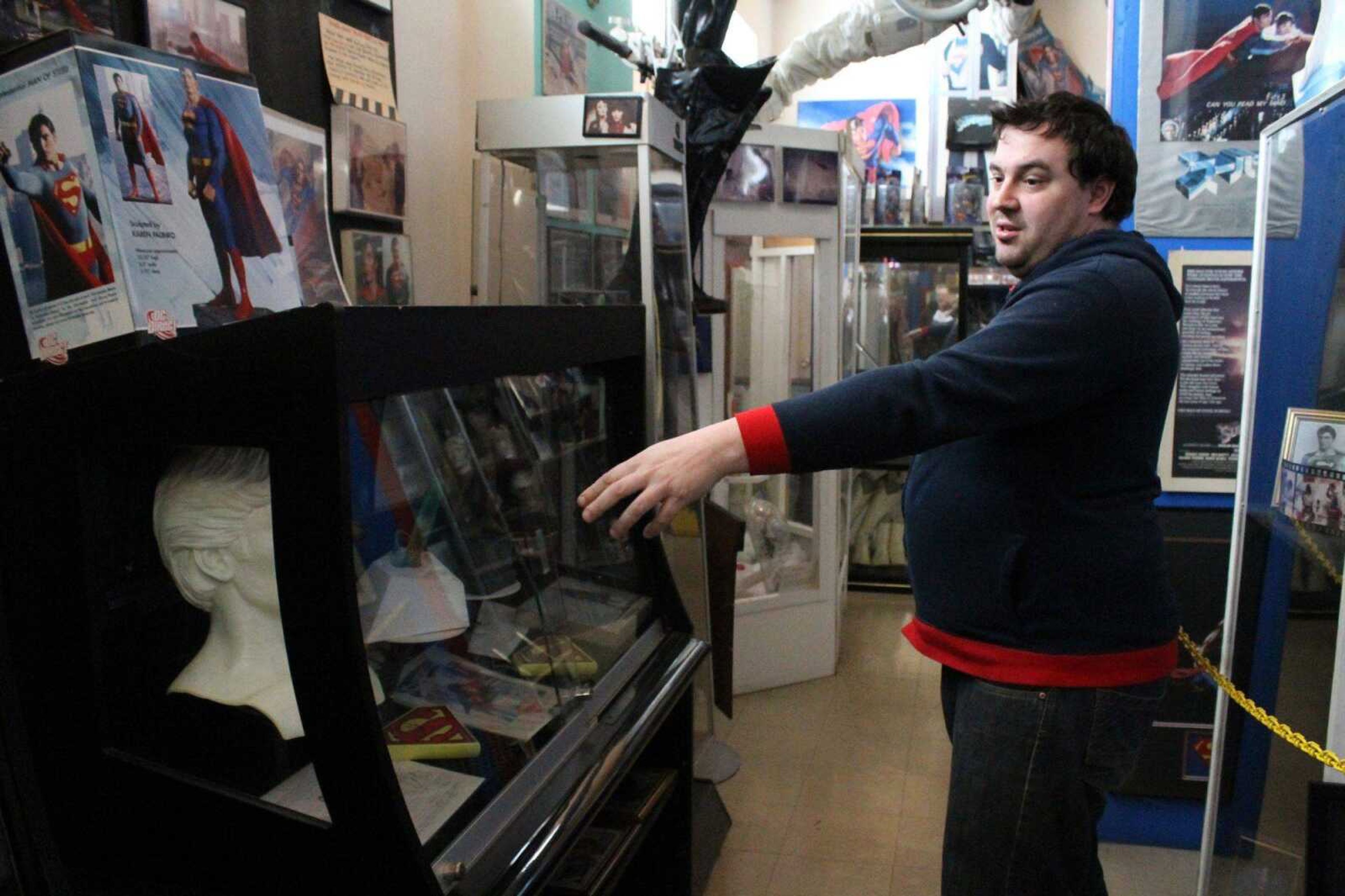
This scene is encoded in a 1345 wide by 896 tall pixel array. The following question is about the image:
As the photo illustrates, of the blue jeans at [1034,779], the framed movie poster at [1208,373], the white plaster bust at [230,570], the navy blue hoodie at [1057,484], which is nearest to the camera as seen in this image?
the white plaster bust at [230,570]

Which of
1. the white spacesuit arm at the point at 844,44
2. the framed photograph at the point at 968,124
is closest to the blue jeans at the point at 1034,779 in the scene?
the white spacesuit arm at the point at 844,44

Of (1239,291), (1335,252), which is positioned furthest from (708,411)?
(1335,252)

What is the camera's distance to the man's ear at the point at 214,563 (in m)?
1.22

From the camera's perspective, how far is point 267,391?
1005mm

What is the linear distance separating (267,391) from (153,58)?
0.61 m

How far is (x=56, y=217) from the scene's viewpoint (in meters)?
1.26

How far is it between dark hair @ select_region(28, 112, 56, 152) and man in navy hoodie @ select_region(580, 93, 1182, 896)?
118 centimetres

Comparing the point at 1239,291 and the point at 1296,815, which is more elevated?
the point at 1239,291

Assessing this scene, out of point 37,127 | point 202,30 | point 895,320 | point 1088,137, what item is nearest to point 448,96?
point 202,30

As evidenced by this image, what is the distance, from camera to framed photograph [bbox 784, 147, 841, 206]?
416 cm

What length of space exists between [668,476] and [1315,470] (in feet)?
4.59

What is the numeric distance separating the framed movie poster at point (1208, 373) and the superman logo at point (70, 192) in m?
2.62

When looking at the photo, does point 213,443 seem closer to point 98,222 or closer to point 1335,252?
point 98,222

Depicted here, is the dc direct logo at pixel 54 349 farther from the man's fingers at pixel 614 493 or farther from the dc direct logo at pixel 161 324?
the man's fingers at pixel 614 493
